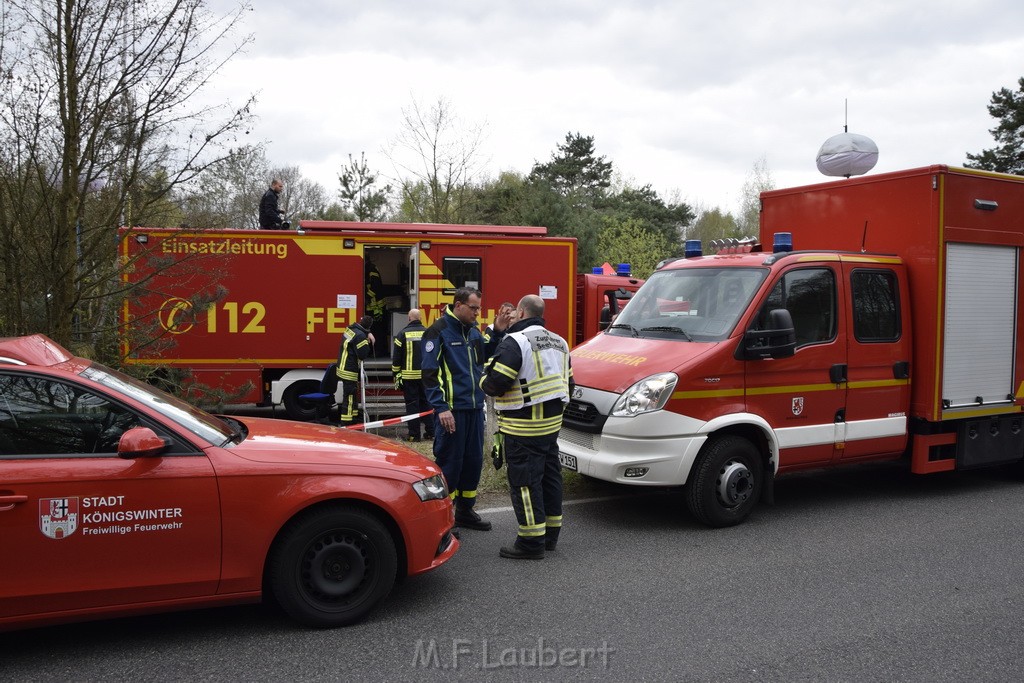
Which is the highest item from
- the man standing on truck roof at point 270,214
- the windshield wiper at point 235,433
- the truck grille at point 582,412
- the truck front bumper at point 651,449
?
the man standing on truck roof at point 270,214

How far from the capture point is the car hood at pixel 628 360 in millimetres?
6180

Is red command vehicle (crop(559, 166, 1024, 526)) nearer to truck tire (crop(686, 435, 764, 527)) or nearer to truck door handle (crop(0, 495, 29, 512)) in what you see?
truck tire (crop(686, 435, 764, 527))

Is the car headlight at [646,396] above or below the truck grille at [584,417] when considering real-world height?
above

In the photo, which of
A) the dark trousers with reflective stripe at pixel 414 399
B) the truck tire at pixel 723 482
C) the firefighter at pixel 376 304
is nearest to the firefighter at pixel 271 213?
the firefighter at pixel 376 304

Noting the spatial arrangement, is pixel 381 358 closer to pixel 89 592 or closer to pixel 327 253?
pixel 327 253

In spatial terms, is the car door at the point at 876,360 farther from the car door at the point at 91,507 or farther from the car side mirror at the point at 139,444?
the car side mirror at the point at 139,444

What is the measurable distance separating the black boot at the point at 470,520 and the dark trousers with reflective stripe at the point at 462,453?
35mm

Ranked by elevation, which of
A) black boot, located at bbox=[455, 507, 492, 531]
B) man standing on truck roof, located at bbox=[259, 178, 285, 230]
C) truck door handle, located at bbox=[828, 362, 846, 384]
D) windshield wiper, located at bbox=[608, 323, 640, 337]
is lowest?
black boot, located at bbox=[455, 507, 492, 531]

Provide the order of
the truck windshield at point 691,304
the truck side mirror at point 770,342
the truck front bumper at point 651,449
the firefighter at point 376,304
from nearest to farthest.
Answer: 1. the truck front bumper at point 651,449
2. the truck side mirror at point 770,342
3. the truck windshield at point 691,304
4. the firefighter at point 376,304

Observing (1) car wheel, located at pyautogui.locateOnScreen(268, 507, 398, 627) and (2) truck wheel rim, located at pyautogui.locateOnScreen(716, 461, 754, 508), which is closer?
(1) car wheel, located at pyautogui.locateOnScreen(268, 507, 398, 627)

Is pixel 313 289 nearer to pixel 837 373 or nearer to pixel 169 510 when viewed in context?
pixel 837 373

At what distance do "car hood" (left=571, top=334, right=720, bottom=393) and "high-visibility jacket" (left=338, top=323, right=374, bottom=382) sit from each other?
406 centimetres

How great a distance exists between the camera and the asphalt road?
12.7ft

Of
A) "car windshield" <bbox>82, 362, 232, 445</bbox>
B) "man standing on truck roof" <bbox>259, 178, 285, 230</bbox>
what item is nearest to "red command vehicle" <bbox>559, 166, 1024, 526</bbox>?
"car windshield" <bbox>82, 362, 232, 445</bbox>
